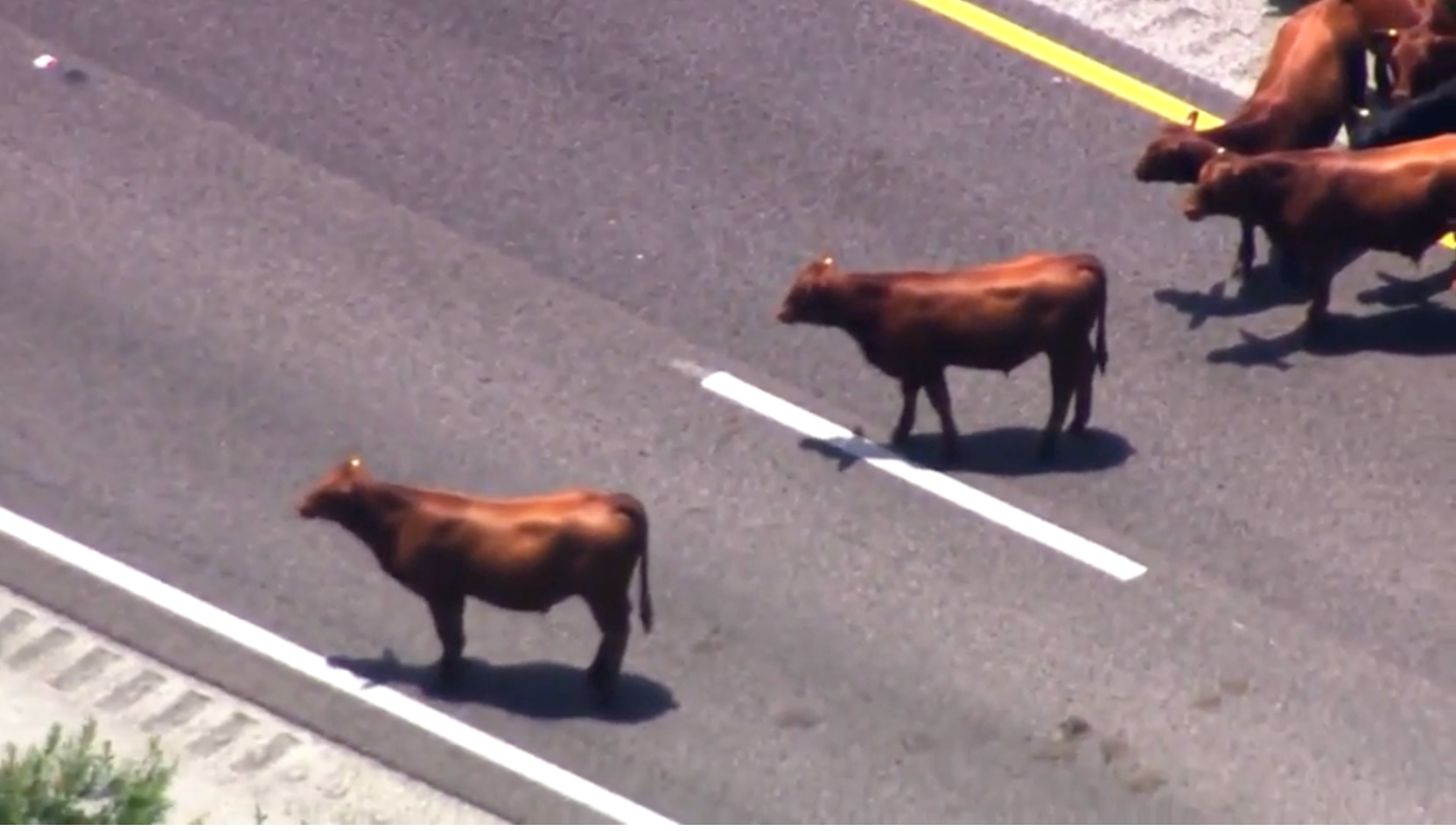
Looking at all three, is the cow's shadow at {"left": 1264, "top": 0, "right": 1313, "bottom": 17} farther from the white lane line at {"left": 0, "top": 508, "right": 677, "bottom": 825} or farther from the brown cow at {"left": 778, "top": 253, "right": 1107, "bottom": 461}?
the white lane line at {"left": 0, "top": 508, "right": 677, "bottom": 825}

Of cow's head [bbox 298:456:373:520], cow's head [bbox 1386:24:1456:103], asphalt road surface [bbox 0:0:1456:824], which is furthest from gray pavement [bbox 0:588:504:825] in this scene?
cow's head [bbox 1386:24:1456:103]

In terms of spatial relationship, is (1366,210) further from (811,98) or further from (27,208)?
(27,208)

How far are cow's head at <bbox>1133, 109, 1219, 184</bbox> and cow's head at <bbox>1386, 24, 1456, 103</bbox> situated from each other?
1231mm

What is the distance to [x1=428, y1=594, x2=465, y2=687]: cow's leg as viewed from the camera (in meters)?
11.7

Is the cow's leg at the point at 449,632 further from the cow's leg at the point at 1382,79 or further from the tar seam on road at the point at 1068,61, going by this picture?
the cow's leg at the point at 1382,79

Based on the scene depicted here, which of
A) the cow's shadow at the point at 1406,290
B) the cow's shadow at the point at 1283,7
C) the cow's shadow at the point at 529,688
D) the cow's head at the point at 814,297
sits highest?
the cow's shadow at the point at 1283,7

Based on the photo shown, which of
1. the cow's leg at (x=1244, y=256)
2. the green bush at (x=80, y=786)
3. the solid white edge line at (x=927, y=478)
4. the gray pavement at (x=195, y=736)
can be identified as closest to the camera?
the green bush at (x=80, y=786)

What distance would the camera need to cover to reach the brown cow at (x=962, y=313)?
1295cm

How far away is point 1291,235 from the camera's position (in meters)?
13.9

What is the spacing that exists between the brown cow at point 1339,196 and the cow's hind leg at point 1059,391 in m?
1.12

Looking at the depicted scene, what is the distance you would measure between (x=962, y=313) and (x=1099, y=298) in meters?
0.56

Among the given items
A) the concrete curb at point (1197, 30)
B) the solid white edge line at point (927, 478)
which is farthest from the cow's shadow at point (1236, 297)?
the solid white edge line at point (927, 478)

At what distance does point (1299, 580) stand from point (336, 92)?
5.38 metres

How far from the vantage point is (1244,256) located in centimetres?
1441
